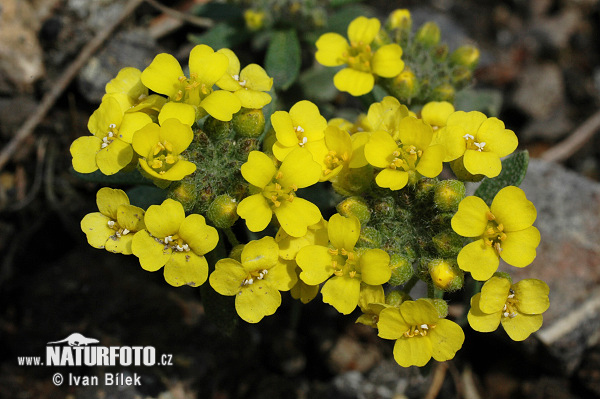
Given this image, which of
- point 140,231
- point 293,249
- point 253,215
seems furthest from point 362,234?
point 140,231

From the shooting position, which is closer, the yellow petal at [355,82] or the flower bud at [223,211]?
the flower bud at [223,211]

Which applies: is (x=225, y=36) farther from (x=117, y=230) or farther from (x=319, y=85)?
(x=117, y=230)

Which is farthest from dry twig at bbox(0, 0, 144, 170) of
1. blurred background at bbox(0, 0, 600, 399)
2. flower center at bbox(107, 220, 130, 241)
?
flower center at bbox(107, 220, 130, 241)

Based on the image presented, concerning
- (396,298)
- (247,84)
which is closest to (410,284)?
(396,298)

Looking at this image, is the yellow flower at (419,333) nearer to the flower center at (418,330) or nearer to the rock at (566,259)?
the flower center at (418,330)

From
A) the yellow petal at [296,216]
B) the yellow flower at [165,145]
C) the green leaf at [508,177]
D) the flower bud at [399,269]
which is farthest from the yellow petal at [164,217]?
the green leaf at [508,177]

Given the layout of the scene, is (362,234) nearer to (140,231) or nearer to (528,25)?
(140,231)

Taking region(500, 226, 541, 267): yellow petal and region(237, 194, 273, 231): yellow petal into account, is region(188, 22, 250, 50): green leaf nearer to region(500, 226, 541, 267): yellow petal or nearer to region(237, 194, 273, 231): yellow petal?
region(237, 194, 273, 231): yellow petal
